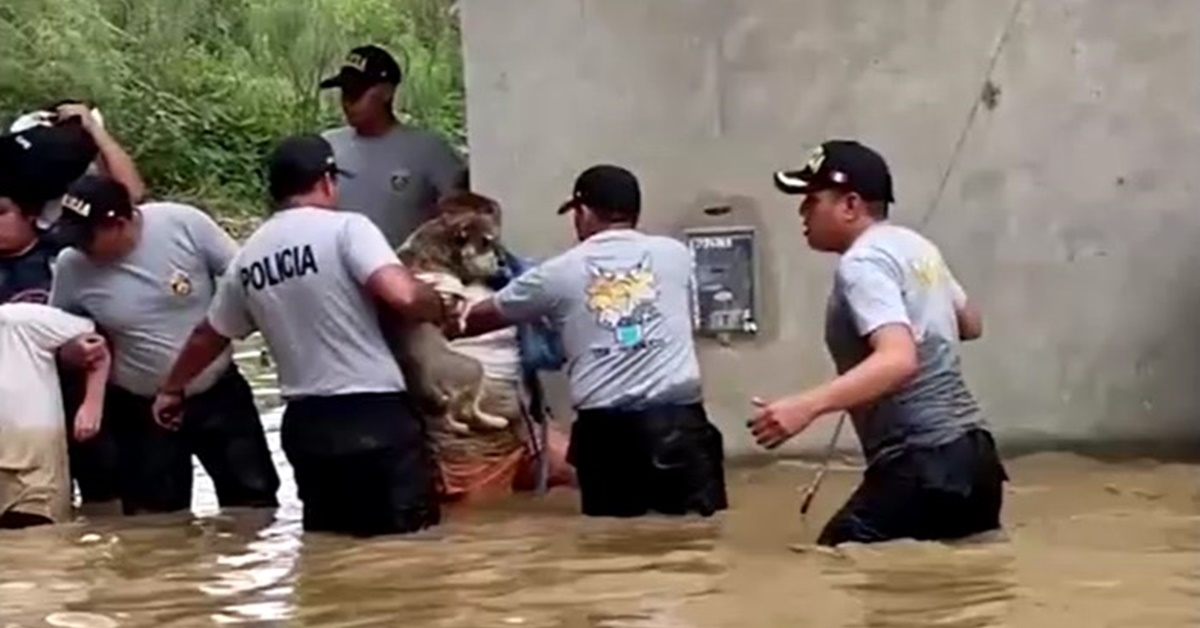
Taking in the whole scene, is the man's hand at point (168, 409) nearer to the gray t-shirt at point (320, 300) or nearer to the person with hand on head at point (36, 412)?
the person with hand on head at point (36, 412)

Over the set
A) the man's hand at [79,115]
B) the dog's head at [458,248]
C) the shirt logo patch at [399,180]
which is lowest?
the dog's head at [458,248]

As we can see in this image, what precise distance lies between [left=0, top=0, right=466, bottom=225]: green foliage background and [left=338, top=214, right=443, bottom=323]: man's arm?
25.2 meters

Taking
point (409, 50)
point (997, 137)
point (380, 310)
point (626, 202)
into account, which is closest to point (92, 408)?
point (380, 310)

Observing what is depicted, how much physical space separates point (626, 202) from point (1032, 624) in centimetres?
299

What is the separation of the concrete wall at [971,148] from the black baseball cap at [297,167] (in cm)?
210

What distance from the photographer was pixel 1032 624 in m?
6.64

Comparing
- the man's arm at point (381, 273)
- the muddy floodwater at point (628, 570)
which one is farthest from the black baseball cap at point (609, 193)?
the muddy floodwater at point (628, 570)

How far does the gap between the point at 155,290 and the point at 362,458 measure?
1.42 metres

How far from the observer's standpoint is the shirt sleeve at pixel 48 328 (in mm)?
9445

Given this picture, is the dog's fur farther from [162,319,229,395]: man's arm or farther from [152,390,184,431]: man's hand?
[152,390,184,431]: man's hand

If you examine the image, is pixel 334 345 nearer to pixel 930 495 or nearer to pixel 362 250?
pixel 362 250

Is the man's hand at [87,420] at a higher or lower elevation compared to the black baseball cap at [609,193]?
lower

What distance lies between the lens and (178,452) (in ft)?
32.2

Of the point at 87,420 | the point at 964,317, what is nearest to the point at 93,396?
the point at 87,420
